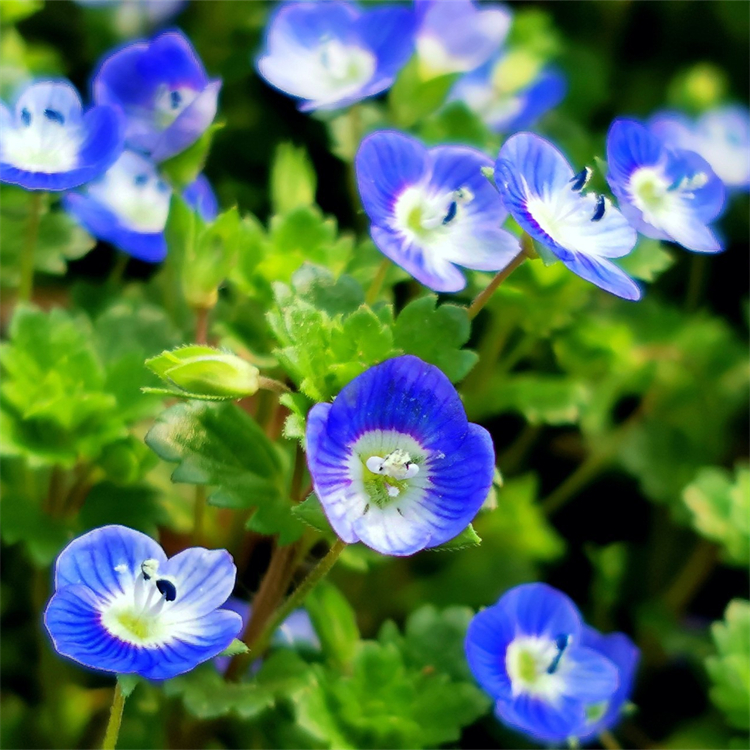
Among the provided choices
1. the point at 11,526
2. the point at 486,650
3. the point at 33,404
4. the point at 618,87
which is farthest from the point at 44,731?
the point at 618,87

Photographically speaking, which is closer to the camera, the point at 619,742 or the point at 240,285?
the point at 240,285

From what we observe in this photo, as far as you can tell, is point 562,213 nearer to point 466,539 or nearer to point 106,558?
point 466,539

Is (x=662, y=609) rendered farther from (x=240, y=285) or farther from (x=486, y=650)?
(x=240, y=285)

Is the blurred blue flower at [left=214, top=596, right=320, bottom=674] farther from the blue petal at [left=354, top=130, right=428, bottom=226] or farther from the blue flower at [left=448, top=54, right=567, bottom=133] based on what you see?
the blue flower at [left=448, top=54, right=567, bottom=133]

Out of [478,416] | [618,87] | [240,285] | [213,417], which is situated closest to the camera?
[213,417]

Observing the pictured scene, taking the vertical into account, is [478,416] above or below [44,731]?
above

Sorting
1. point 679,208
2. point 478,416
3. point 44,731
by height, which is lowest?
point 44,731

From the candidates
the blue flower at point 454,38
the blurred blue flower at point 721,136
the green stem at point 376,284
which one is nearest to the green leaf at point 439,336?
the green stem at point 376,284
